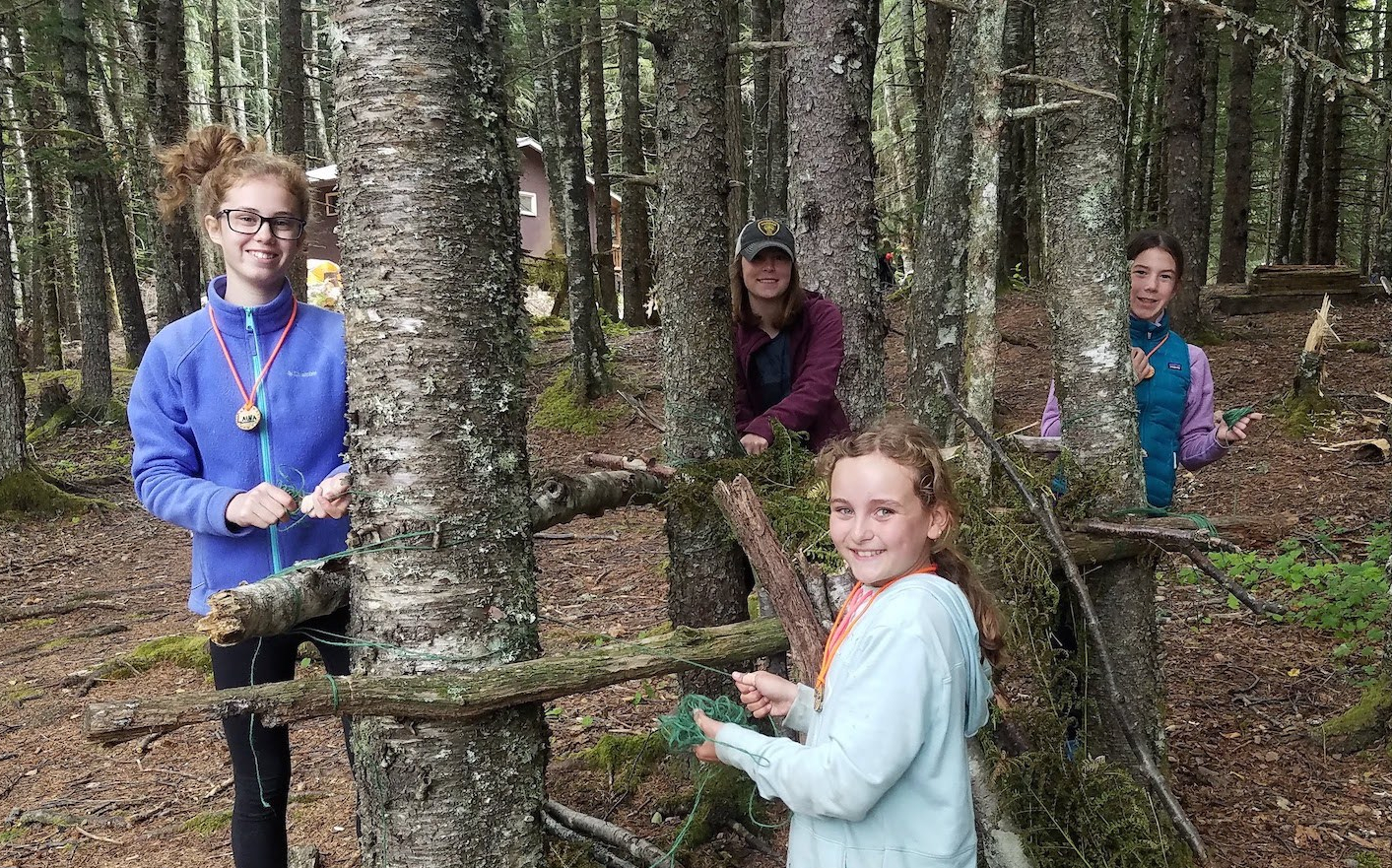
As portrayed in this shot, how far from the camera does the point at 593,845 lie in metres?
3.40

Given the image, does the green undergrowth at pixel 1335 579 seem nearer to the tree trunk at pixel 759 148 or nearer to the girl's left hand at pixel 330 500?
the girl's left hand at pixel 330 500

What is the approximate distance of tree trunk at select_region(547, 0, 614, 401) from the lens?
38.9 ft

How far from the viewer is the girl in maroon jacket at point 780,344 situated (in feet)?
12.7

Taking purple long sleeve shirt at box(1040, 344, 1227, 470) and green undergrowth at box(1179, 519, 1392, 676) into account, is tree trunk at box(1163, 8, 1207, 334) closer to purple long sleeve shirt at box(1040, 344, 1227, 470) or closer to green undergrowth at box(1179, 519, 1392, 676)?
green undergrowth at box(1179, 519, 1392, 676)

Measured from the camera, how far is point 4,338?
9.56m

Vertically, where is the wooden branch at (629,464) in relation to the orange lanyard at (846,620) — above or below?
above

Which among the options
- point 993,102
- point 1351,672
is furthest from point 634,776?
point 1351,672

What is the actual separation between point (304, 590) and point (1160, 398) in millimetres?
3521

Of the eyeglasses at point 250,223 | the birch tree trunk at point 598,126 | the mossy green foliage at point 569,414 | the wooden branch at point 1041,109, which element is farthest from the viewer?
the birch tree trunk at point 598,126

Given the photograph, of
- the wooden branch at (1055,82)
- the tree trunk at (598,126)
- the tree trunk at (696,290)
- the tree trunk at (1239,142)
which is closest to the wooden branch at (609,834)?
the tree trunk at (696,290)

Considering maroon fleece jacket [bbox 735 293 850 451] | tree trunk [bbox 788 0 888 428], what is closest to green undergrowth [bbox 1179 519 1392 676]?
tree trunk [bbox 788 0 888 428]

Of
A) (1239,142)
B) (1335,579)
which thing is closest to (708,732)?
(1335,579)

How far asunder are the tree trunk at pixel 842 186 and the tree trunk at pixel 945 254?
7.05 feet

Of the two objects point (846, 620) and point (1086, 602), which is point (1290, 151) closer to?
point (1086, 602)
